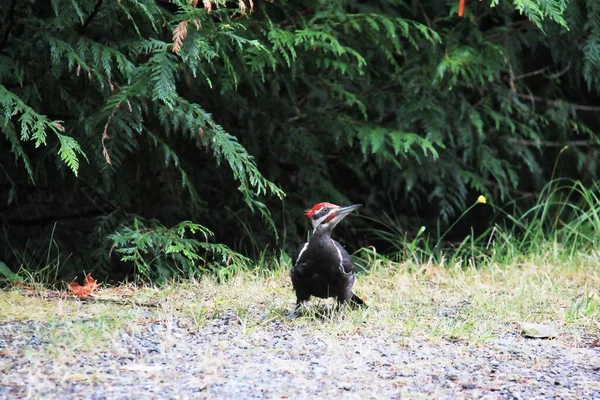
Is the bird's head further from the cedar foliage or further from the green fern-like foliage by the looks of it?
the green fern-like foliage

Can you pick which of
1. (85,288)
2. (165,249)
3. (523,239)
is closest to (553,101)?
(523,239)

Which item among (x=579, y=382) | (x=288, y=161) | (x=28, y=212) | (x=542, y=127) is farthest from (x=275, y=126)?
(x=579, y=382)

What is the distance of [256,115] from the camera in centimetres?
752

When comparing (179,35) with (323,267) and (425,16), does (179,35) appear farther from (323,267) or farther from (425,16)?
(425,16)

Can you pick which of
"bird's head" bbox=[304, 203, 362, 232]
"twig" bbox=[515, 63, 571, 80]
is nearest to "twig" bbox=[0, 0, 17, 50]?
"bird's head" bbox=[304, 203, 362, 232]

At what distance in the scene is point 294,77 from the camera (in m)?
7.08

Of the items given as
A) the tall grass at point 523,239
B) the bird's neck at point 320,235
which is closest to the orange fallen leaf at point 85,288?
the bird's neck at point 320,235

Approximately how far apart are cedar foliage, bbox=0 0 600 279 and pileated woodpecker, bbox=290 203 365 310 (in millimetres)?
834

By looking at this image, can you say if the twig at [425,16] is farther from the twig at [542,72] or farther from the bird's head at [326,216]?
the bird's head at [326,216]

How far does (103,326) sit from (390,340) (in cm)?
155

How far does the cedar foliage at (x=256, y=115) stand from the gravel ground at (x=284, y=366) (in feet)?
4.77

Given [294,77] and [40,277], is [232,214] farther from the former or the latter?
[40,277]

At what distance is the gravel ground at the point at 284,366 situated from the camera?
382 cm

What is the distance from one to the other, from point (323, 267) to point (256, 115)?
2526 mm
